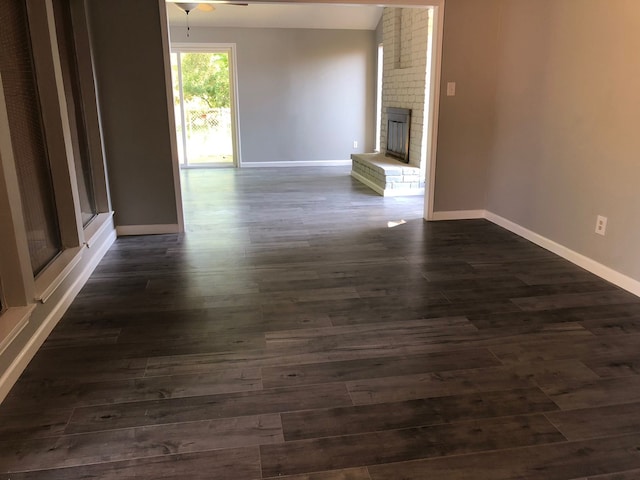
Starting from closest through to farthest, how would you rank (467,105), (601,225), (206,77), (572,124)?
(601,225)
(572,124)
(467,105)
(206,77)

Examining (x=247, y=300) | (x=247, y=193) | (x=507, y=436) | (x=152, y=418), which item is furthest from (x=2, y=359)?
(x=247, y=193)

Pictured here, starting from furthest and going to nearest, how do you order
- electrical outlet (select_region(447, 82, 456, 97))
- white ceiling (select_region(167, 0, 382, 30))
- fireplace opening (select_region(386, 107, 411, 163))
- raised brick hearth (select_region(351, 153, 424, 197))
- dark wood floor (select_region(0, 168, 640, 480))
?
white ceiling (select_region(167, 0, 382, 30)) → fireplace opening (select_region(386, 107, 411, 163)) → raised brick hearth (select_region(351, 153, 424, 197)) → electrical outlet (select_region(447, 82, 456, 97)) → dark wood floor (select_region(0, 168, 640, 480))

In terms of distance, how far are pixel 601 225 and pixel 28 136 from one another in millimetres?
3533

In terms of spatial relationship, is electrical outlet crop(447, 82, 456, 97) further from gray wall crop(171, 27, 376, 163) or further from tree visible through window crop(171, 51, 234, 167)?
tree visible through window crop(171, 51, 234, 167)

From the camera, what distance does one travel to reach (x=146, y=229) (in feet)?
14.5

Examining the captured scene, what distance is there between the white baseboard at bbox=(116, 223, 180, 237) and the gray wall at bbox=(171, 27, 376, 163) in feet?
13.6

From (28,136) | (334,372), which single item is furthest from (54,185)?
(334,372)

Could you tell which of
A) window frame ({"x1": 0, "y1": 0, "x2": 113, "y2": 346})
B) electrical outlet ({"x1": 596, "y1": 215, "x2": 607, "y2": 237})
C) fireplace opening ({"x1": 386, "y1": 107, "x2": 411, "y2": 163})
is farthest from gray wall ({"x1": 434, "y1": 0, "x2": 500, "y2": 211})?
window frame ({"x1": 0, "y1": 0, "x2": 113, "y2": 346})

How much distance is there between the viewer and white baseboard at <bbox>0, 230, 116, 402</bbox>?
6.89 feet

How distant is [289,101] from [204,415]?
701 cm

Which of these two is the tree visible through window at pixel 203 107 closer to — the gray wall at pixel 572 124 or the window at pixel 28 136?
the gray wall at pixel 572 124

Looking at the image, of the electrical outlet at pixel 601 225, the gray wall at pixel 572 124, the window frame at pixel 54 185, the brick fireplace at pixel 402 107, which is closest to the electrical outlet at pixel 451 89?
the gray wall at pixel 572 124

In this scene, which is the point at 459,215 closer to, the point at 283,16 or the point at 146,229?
the point at 146,229

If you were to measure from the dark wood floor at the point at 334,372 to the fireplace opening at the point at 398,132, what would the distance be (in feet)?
9.22
